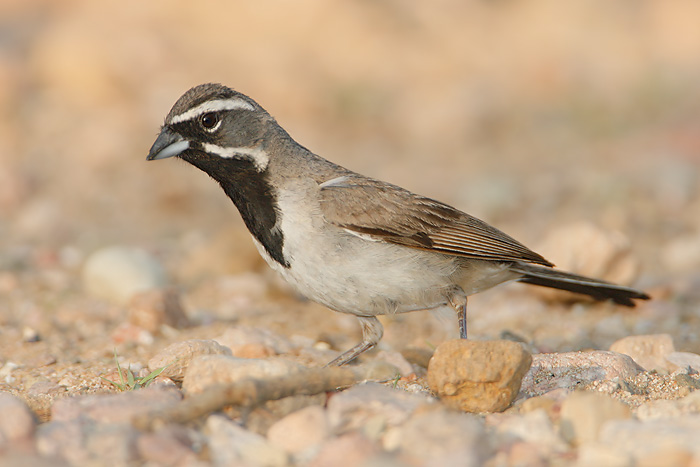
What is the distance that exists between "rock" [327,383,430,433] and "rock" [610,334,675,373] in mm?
2068

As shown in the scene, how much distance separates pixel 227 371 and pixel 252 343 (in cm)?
155

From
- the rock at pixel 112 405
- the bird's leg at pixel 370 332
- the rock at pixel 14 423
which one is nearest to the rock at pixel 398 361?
the bird's leg at pixel 370 332

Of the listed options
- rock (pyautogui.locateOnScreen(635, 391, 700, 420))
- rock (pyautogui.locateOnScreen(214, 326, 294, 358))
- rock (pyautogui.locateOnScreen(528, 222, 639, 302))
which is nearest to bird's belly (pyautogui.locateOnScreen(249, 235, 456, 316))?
rock (pyautogui.locateOnScreen(214, 326, 294, 358))

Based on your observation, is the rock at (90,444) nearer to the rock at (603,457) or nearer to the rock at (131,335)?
the rock at (603,457)

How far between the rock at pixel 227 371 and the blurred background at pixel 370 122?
2179 millimetres

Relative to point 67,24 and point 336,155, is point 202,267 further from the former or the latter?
point 67,24

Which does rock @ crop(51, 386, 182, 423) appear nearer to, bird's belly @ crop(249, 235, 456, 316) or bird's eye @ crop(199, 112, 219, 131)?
bird's belly @ crop(249, 235, 456, 316)

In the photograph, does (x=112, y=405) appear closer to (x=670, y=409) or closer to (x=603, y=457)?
(x=603, y=457)

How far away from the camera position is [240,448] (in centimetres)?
360

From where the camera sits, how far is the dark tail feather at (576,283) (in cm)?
620

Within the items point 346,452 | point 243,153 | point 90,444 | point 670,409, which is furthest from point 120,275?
point 670,409

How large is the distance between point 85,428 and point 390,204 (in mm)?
2708

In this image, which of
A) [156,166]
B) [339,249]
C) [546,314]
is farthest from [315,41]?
[339,249]

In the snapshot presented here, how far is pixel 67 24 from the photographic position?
14781 millimetres
